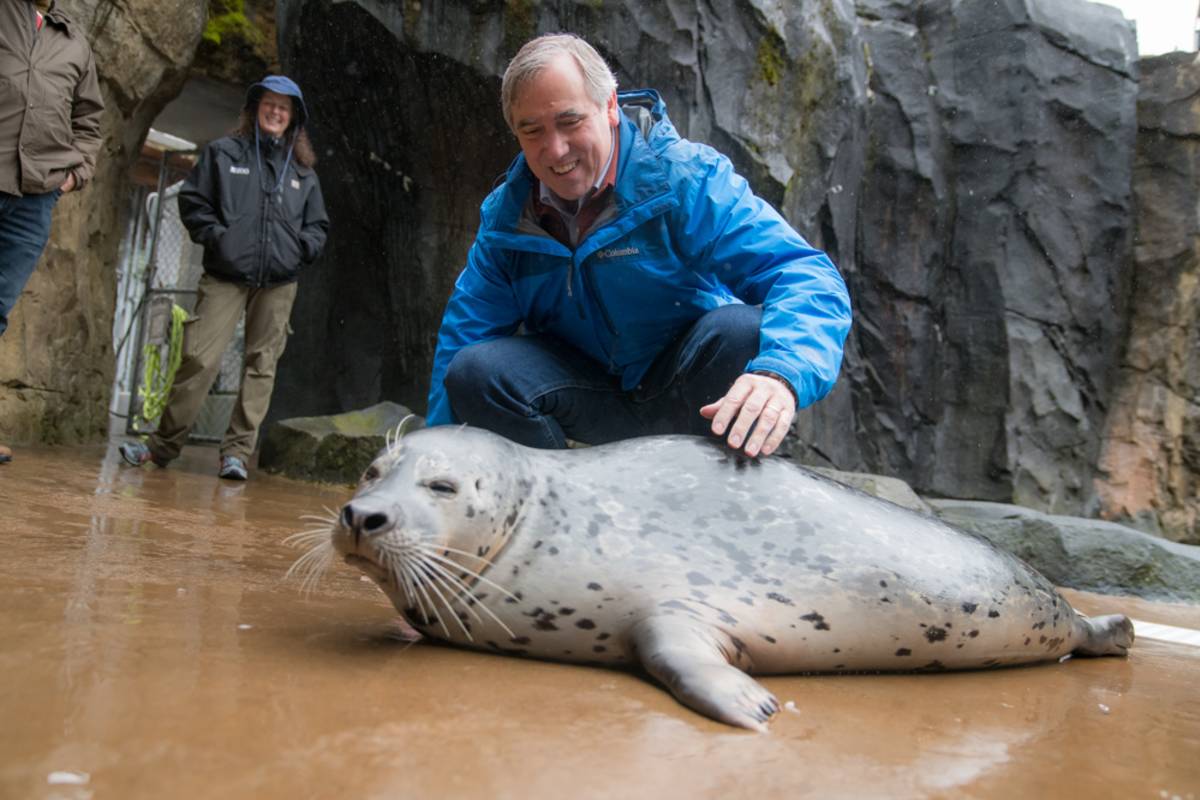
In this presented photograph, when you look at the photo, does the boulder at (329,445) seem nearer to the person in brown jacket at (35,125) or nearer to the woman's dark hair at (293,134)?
the woman's dark hair at (293,134)

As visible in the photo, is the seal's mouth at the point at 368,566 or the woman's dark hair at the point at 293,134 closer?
the seal's mouth at the point at 368,566

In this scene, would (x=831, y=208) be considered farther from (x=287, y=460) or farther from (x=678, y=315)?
(x=678, y=315)

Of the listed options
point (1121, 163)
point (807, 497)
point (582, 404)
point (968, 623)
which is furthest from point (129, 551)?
point (1121, 163)

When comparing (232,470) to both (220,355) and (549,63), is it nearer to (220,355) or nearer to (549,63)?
(220,355)

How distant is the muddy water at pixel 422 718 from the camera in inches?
48.4

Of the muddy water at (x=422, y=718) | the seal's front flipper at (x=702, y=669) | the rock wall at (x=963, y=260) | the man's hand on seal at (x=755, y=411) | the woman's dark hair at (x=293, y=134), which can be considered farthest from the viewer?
the rock wall at (x=963, y=260)

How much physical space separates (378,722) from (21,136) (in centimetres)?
390

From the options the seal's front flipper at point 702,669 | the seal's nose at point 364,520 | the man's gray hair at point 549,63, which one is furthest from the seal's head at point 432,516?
the man's gray hair at point 549,63

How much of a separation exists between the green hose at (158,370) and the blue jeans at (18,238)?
453 centimetres

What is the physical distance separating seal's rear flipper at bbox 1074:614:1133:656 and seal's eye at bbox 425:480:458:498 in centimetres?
174

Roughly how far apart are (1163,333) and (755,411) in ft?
23.5

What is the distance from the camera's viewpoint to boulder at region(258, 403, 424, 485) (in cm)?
584

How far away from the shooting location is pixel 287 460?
241 inches

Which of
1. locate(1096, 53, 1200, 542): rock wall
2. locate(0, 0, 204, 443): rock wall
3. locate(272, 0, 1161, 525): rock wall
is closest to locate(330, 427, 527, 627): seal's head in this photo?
locate(0, 0, 204, 443): rock wall
